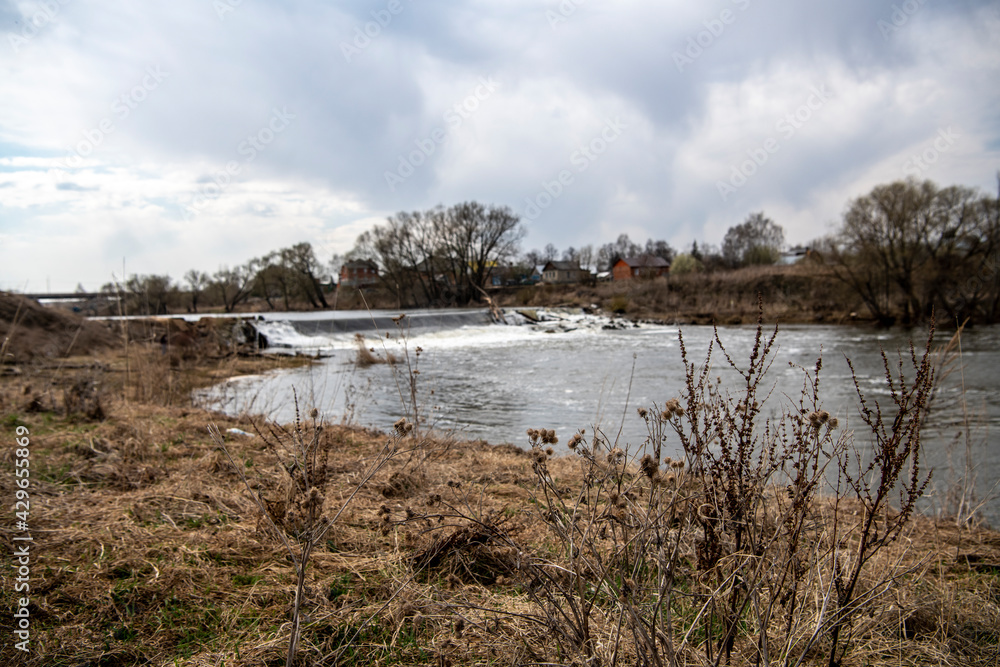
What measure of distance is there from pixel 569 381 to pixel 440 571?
9.87m

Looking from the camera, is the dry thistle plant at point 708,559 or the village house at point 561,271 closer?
the dry thistle plant at point 708,559

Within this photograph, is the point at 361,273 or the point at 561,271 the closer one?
the point at 361,273

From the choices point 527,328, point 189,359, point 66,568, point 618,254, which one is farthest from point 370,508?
point 618,254

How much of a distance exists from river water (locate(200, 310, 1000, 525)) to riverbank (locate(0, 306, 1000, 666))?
548 millimetres

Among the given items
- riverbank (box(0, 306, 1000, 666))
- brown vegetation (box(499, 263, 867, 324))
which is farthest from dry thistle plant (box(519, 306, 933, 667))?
brown vegetation (box(499, 263, 867, 324))

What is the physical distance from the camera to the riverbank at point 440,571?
1.66 m

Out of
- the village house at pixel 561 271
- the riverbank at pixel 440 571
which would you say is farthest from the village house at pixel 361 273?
the village house at pixel 561 271

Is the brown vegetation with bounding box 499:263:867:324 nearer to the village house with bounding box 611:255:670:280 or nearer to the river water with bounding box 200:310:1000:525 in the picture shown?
the river water with bounding box 200:310:1000:525

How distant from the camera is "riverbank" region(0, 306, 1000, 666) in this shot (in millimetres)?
1658

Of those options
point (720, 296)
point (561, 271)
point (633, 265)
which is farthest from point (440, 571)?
point (633, 265)

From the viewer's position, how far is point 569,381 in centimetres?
1248

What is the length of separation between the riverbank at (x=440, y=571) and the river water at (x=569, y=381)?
0.55 meters

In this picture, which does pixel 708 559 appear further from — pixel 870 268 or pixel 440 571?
pixel 870 268

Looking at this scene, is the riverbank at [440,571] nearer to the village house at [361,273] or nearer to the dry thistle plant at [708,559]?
the dry thistle plant at [708,559]
